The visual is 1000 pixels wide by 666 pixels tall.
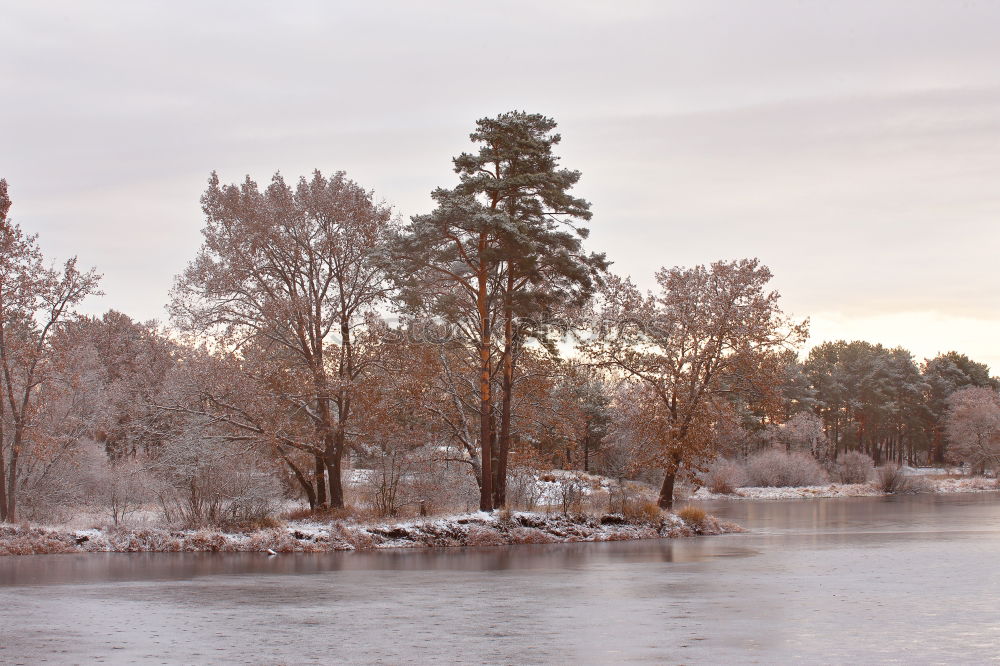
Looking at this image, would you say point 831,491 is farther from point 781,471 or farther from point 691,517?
point 691,517

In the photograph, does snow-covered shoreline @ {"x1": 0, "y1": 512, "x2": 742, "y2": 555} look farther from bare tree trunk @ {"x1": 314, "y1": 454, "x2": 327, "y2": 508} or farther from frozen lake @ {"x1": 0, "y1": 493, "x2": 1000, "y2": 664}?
bare tree trunk @ {"x1": 314, "y1": 454, "x2": 327, "y2": 508}

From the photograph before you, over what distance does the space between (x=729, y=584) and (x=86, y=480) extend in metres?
28.9

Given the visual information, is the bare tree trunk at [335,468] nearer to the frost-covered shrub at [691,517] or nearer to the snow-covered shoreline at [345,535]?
the snow-covered shoreline at [345,535]

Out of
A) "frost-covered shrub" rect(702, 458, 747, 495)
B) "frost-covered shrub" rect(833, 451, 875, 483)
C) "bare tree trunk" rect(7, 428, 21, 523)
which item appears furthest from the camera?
"frost-covered shrub" rect(833, 451, 875, 483)

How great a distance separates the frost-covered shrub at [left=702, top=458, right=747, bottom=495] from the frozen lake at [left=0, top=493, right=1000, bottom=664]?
145 ft

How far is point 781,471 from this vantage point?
3209 inches

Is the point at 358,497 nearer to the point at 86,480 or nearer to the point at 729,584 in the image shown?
the point at 86,480

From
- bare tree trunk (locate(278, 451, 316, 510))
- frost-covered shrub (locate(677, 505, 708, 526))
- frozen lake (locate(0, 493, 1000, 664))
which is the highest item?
bare tree trunk (locate(278, 451, 316, 510))

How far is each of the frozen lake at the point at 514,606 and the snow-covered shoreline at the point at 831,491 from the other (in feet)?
144

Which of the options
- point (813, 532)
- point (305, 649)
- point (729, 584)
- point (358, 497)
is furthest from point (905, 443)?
point (305, 649)

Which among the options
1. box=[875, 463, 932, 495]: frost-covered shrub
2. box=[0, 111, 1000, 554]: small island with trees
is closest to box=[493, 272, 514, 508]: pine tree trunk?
box=[0, 111, 1000, 554]: small island with trees

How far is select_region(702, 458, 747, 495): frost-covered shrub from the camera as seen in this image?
247ft

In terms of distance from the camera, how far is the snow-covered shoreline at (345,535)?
28422mm

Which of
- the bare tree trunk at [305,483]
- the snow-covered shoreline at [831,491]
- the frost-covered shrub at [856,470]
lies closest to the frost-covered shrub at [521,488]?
the bare tree trunk at [305,483]
